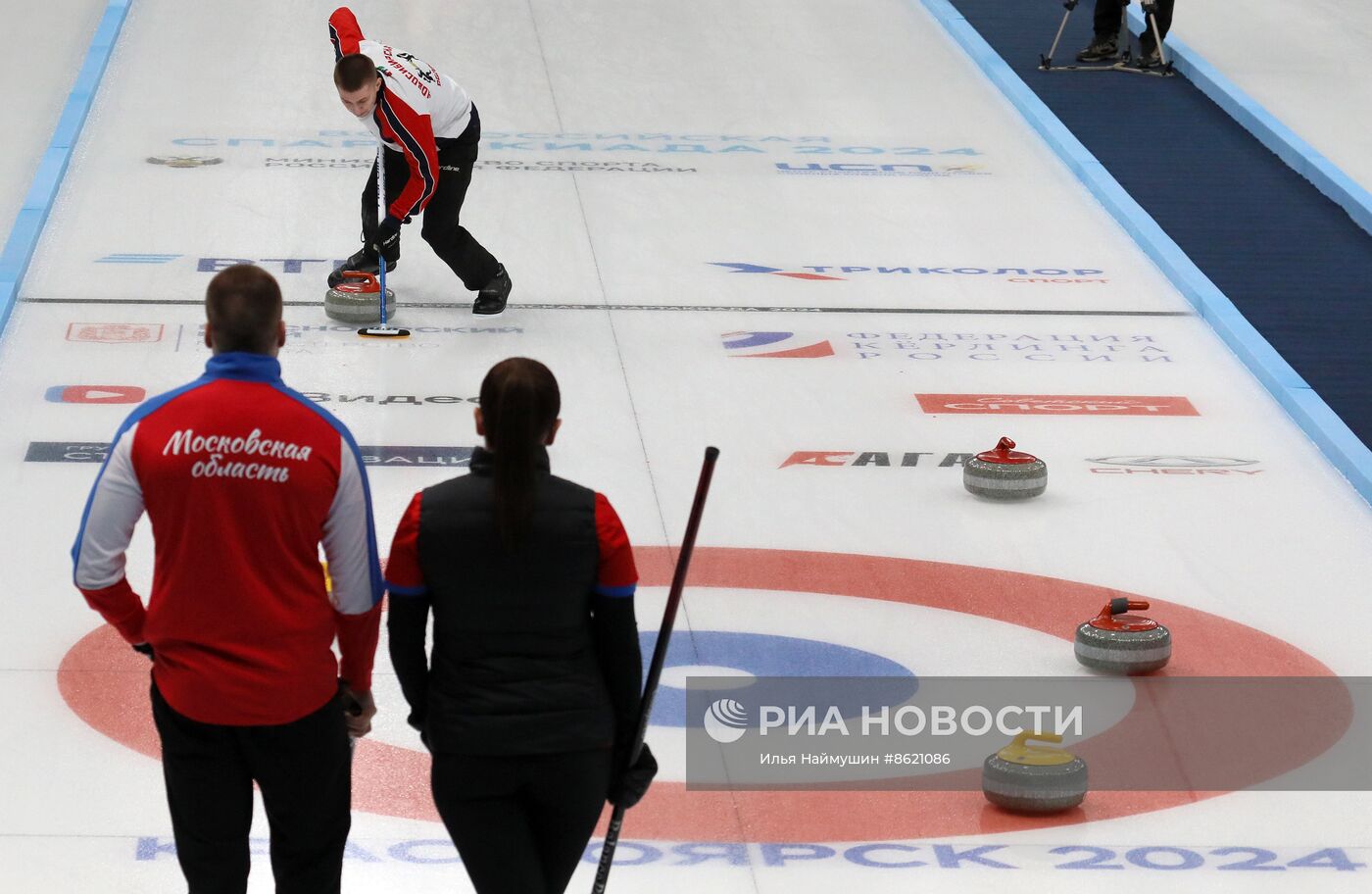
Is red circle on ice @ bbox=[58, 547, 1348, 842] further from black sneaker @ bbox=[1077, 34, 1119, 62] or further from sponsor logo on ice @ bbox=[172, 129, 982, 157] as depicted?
black sneaker @ bbox=[1077, 34, 1119, 62]

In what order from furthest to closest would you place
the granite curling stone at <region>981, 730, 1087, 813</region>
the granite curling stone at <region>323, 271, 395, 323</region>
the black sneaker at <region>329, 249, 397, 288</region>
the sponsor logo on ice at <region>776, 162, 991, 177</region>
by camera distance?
the sponsor logo on ice at <region>776, 162, 991, 177</region>
the black sneaker at <region>329, 249, 397, 288</region>
the granite curling stone at <region>323, 271, 395, 323</region>
the granite curling stone at <region>981, 730, 1087, 813</region>

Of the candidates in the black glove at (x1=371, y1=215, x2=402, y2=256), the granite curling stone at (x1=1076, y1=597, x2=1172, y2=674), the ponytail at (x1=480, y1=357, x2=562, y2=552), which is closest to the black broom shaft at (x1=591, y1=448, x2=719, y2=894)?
the ponytail at (x1=480, y1=357, x2=562, y2=552)

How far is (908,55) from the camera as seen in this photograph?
43.7ft

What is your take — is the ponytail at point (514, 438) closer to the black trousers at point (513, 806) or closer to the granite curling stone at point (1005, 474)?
the black trousers at point (513, 806)

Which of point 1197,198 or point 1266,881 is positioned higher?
point 1266,881

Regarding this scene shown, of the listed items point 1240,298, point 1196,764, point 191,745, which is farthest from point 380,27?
point 191,745

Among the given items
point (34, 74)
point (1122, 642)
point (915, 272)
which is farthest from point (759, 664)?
point (34, 74)

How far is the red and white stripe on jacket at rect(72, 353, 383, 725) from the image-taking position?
3.05m

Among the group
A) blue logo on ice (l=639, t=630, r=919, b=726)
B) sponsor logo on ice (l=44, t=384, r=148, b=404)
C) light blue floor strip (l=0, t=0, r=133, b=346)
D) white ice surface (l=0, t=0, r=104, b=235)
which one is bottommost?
white ice surface (l=0, t=0, r=104, b=235)

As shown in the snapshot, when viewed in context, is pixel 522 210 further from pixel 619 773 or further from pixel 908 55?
pixel 619 773

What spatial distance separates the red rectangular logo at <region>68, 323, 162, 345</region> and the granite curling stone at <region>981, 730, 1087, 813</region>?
4798mm

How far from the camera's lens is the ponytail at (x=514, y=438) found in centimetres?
296

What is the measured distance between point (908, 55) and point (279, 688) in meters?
10.9

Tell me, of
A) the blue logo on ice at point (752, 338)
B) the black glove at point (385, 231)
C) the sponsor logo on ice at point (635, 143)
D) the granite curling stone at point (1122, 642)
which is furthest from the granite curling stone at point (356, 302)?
the granite curling stone at point (1122, 642)
